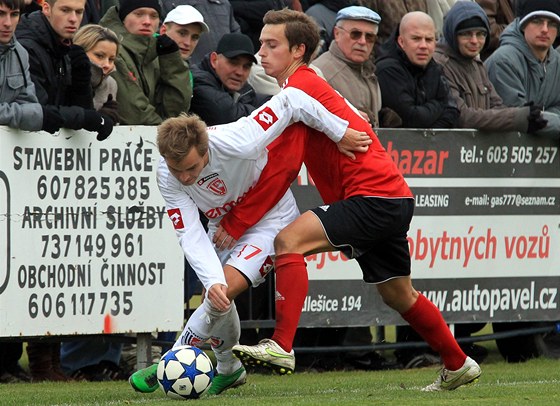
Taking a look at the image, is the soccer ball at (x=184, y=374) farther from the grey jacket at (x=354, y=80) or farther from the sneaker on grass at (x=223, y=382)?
the grey jacket at (x=354, y=80)

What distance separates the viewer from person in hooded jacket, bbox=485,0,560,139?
12.4m

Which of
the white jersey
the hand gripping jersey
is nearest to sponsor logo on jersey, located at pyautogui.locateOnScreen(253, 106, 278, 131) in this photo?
the white jersey

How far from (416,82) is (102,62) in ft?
10.0

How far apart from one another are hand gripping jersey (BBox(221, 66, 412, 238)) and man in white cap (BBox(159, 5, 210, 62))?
10.3 feet

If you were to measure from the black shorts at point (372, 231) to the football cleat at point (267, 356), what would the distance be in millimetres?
807

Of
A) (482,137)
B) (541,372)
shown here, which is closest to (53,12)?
(482,137)

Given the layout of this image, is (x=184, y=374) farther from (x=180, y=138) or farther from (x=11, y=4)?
(x=11, y=4)

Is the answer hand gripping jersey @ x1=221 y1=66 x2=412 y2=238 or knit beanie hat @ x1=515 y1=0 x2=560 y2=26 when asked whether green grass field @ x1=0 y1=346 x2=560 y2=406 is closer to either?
hand gripping jersey @ x1=221 y1=66 x2=412 y2=238

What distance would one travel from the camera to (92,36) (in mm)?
10477

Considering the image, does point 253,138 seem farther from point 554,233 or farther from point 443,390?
point 554,233

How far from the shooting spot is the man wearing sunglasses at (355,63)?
1134cm

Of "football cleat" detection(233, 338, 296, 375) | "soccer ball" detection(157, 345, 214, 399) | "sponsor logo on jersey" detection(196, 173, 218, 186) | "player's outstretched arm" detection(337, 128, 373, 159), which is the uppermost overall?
"player's outstretched arm" detection(337, 128, 373, 159)

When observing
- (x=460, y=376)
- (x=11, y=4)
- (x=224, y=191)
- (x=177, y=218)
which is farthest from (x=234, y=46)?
(x=460, y=376)

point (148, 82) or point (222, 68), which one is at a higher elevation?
point (222, 68)
